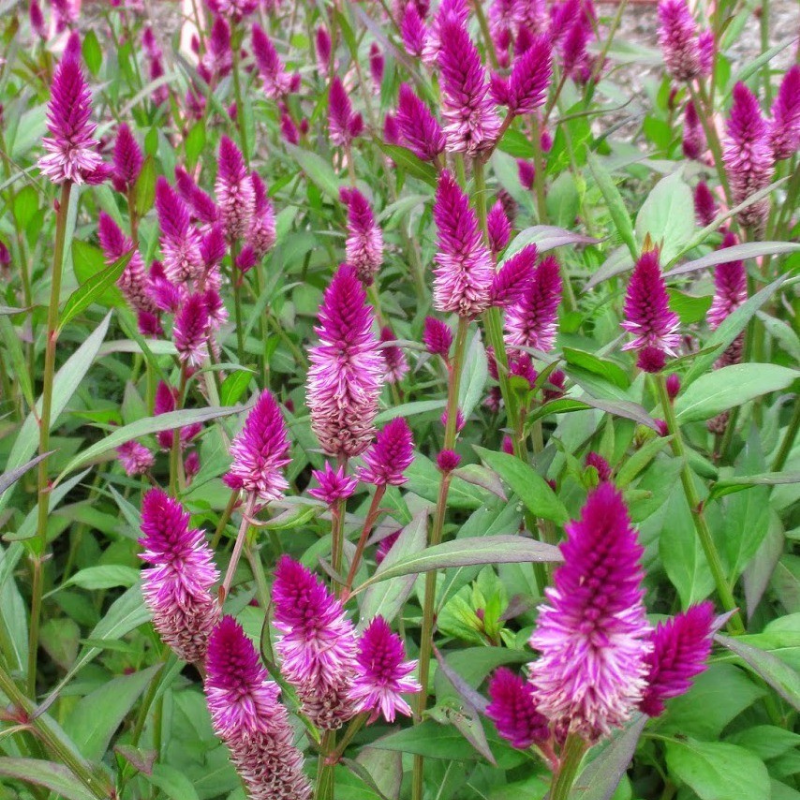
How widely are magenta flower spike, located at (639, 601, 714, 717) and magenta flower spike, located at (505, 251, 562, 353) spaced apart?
22.6 inches

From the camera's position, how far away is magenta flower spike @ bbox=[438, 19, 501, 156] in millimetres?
1228

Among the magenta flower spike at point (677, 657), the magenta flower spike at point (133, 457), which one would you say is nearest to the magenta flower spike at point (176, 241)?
the magenta flower spike at point (133, 457)

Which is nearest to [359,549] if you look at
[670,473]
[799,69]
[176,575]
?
[176,575]

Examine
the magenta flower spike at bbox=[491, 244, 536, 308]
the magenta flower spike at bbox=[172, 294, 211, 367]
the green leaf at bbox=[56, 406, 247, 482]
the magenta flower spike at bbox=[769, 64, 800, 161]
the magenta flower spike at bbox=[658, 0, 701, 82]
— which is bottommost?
the green leaf at bbox=[56, 406, 247, 482]

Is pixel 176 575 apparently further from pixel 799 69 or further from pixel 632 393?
pixel 799 69

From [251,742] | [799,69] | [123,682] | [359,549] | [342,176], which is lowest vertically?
[123,682]

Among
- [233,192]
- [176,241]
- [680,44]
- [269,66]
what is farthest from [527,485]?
[269,66]

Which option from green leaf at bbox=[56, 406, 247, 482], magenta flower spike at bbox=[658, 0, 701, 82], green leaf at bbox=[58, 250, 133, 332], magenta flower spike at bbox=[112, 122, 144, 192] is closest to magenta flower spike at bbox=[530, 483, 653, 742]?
green leaf at bbox=[56, 406, 247, 482]

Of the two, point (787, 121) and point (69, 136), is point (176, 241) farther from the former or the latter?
point (787, 121)

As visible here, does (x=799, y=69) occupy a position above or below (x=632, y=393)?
above

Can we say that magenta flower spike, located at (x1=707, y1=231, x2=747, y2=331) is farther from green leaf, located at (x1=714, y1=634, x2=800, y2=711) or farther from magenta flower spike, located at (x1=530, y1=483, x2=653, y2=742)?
magenta flower spike, located at (x1=530, y1=483, x2=653, y2=742)

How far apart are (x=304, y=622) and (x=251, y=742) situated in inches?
6.6

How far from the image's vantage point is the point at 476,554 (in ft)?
3.22

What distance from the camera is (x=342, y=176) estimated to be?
9.25ft
